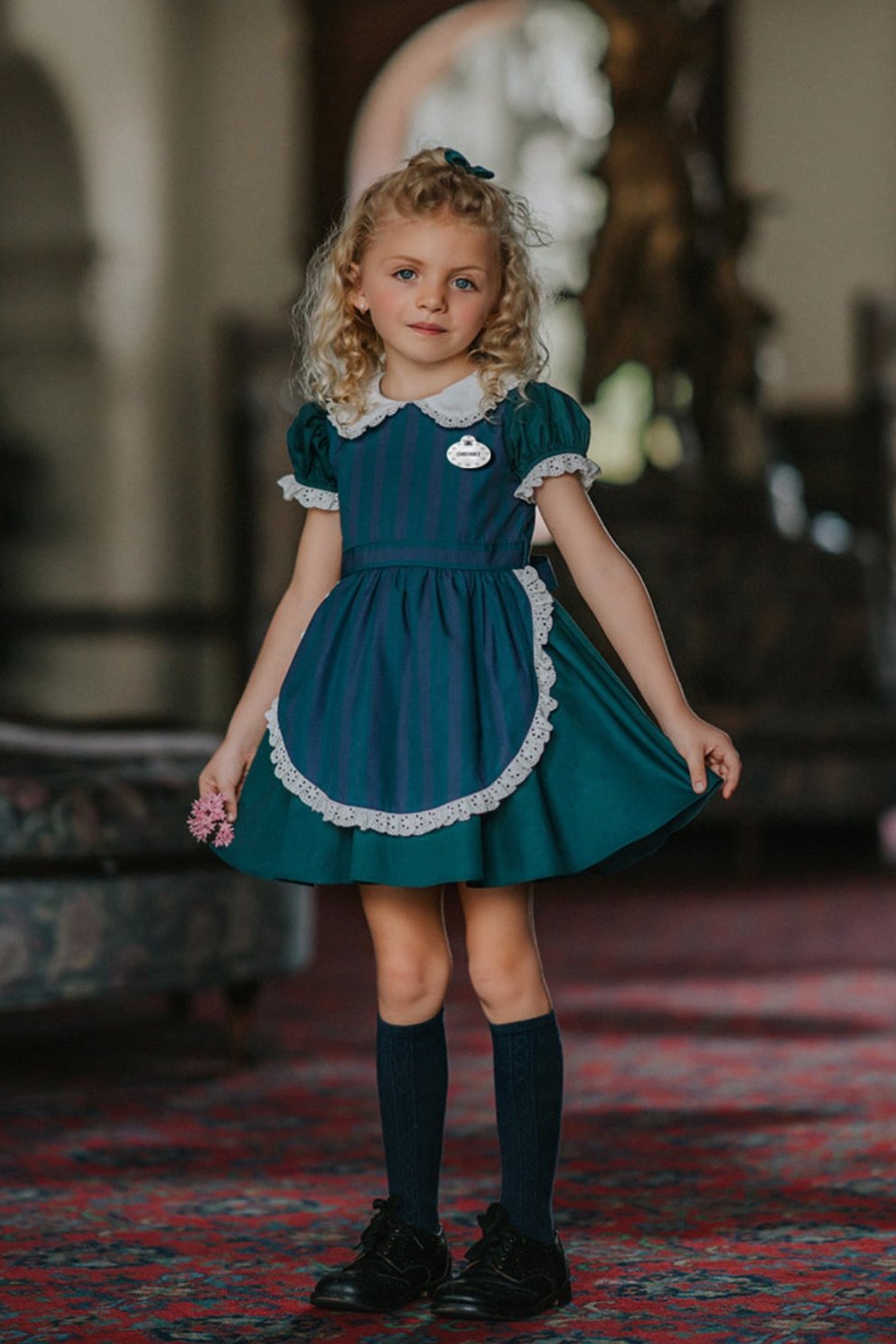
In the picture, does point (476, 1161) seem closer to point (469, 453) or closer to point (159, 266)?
point (469, 453)

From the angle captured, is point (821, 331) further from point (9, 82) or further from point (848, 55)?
point (9, 82)

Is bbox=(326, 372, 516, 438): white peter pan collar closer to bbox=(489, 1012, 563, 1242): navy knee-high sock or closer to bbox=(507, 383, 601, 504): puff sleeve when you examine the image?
bbox=(507, 383, 601, 504): puff sleeve

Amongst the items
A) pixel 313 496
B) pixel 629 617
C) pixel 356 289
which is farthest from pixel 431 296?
pixel 629 617

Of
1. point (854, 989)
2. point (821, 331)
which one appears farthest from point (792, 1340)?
point (821, 331)

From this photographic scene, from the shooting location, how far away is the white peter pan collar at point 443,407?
2.04m

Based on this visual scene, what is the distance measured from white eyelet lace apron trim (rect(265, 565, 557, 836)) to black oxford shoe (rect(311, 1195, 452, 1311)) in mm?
406

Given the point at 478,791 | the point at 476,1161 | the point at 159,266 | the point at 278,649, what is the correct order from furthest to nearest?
1. the point at 159,266
2. the point at 476,1161
3. the point at 278,649
4. the point at 478,791

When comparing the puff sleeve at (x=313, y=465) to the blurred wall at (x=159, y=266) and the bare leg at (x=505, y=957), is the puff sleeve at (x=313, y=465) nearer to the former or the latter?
the bare leg at (x=505, y=957)

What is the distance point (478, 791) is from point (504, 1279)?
1.57 feet

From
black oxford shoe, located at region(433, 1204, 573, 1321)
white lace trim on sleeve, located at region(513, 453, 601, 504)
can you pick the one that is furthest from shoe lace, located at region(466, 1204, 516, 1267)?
white lace trim on sleeve, located at region(513, 453, 601, 504)

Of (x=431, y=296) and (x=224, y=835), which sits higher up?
(x=431, y=296)

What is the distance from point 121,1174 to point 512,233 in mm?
1340

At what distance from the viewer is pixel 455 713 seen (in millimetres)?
1951

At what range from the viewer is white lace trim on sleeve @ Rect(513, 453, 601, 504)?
2.01 m
